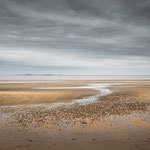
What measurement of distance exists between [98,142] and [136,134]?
244cm

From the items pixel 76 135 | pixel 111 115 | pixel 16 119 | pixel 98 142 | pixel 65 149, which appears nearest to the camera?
pixel 65 149

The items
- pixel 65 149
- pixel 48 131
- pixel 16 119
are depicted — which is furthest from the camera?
pixel 16 119

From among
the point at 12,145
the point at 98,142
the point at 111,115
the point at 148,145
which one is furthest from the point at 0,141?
the point at 111,115

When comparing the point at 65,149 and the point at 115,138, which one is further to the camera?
the point at 115,138

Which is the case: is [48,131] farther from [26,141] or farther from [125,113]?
[125,113]

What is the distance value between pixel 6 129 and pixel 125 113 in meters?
9.42

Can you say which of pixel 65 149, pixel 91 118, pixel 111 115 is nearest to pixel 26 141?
pixel 65 149

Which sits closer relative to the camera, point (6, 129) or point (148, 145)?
point (148, 145)

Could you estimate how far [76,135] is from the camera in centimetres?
843

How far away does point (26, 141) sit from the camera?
7.64 m

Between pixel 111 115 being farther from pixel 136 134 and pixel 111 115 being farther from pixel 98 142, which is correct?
pixel 98 142

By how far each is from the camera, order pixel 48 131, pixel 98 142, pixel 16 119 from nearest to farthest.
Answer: pixel 98 142 < pixel 48 131 < pixel 16 119

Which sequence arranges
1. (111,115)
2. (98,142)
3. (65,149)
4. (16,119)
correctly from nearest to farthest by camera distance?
(65,149), (98,142), (16,119), (111,115)

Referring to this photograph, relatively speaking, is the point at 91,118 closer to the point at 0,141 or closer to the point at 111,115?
the point at 111,115
